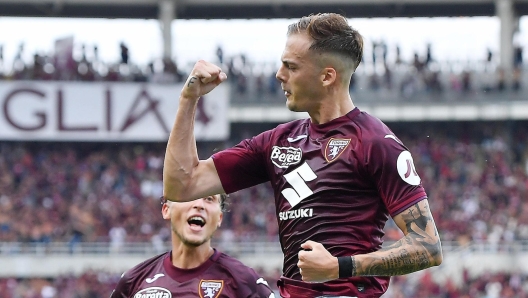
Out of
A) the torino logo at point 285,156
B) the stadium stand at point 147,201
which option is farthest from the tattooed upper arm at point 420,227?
the stadium stand at point 147,201

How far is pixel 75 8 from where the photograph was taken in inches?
1280

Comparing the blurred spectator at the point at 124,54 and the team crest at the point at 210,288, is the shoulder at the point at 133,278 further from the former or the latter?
the blurred spectator at the point at 124,54

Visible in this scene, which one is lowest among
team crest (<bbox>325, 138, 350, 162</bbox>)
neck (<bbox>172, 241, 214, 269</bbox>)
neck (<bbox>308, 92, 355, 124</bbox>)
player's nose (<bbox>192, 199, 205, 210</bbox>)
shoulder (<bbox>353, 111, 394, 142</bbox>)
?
neck (<bbox>172, 241, 214, 269</bbox>)

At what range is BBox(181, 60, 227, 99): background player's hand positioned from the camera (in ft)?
13.4

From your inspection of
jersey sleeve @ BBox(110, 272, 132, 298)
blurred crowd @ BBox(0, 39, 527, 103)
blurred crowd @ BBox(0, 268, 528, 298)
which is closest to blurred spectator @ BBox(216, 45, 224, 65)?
blurred crowd @ BBox(0, 39, 527, 103)

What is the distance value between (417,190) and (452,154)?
2529 centimetres

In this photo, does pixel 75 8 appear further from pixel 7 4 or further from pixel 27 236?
pixel 27 236

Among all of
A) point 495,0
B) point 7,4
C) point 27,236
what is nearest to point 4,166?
point 27,236

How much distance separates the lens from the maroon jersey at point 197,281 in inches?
208

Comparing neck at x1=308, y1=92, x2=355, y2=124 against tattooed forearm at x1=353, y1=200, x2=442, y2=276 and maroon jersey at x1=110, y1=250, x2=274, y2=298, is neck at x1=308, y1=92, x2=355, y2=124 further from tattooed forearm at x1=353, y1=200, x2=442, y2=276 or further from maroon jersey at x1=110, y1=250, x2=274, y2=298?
maroon jersey at x1=110, y1=250, x2=274, y2=298

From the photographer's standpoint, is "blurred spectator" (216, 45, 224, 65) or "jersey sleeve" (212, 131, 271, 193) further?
"blurred spectator" (216, 45, 224, 65)

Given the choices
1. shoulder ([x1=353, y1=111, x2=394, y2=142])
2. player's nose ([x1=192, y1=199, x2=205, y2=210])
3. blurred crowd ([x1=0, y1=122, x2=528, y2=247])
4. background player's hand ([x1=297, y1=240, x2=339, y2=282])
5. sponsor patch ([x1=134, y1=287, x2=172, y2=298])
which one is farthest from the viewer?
blurred crowd ([x1=0, y1=122, x2=528, y2=247])

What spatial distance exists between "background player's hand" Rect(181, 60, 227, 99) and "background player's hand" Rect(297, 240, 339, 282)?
868 mm

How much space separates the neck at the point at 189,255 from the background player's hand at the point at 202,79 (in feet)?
5.12
